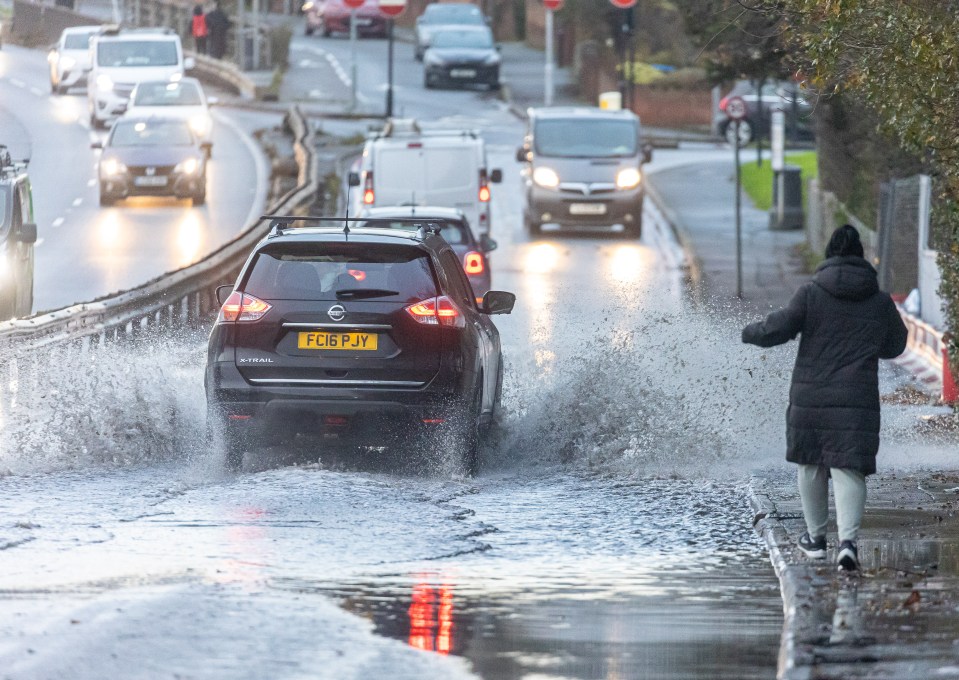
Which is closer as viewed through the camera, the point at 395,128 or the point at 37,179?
the point at 37,179

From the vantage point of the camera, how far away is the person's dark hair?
367 inches

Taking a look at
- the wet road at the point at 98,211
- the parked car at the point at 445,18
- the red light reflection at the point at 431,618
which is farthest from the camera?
the parked car at the point at 445,18

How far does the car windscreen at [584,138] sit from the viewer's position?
35.8 meters

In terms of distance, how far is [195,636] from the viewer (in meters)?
7.50

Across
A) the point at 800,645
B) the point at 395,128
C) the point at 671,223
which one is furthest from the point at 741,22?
the point at 395,128

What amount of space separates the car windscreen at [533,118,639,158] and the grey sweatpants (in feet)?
86.9

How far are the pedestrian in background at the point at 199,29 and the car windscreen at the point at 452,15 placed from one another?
7698 mm

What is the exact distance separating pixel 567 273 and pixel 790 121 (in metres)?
23.6

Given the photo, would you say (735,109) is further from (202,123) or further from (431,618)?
(431,618)

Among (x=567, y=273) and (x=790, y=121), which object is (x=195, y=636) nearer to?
(x=567, y=273)

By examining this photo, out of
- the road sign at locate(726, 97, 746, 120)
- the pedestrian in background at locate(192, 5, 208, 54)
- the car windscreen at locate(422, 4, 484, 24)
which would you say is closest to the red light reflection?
the road sign at locate(726, 97, 746, 120)

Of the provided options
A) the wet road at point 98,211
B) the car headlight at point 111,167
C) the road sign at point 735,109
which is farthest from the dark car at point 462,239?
the car headlight at point 111,167

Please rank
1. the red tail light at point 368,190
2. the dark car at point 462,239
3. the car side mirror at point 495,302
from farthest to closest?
the red tail light at point 368,190 → the dark car at point 462,239 → the car side mirror at point 495,302

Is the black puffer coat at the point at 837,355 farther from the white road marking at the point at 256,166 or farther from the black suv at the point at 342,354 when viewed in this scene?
the white road marking at the point at 256,166
